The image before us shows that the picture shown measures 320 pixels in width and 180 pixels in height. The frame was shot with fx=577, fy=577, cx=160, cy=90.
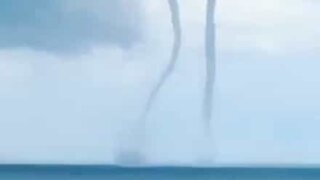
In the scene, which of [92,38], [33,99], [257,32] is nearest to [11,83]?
[33,99]

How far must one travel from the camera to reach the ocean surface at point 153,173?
3.27 ft

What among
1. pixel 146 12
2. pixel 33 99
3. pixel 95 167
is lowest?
pixel 95 167

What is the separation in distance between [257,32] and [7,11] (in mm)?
436

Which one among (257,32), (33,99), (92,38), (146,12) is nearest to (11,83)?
(33,99)

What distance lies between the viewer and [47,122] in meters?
1.01

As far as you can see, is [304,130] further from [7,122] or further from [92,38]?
[7,122]

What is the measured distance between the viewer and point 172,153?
3.33 ft

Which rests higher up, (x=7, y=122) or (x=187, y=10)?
(x=187, y=10)

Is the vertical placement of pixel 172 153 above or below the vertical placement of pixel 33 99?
below

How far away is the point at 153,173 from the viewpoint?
101 cm

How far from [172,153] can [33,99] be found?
260 mm

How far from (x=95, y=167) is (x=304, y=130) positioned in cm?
38

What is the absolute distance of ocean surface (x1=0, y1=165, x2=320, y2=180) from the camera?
1.00 meters

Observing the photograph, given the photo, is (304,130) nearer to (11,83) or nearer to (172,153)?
(172,153)
